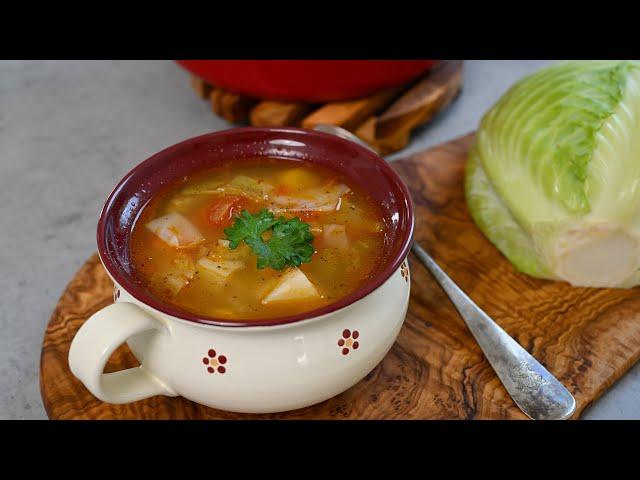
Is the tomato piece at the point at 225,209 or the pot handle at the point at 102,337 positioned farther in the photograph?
the tomato piece at the point at 225,209

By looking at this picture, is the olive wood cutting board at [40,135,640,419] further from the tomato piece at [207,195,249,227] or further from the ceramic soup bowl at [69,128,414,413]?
the tomato piece at [207,195,249,227]

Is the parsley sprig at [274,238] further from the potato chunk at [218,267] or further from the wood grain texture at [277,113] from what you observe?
the wood grain texture at [277,113]

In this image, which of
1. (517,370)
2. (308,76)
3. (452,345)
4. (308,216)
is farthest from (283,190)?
(308,76)

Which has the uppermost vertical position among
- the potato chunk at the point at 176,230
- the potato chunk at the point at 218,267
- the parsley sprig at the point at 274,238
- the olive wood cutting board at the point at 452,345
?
the parsley sprig at the point at 274,238

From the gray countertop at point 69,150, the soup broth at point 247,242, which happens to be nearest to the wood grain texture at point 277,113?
the gray countertop at point 69,150

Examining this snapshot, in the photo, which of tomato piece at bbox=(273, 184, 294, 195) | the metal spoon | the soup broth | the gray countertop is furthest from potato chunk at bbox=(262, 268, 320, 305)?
the gray countertop

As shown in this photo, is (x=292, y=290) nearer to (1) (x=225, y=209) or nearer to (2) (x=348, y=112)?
(1) (x=225, y=209)
